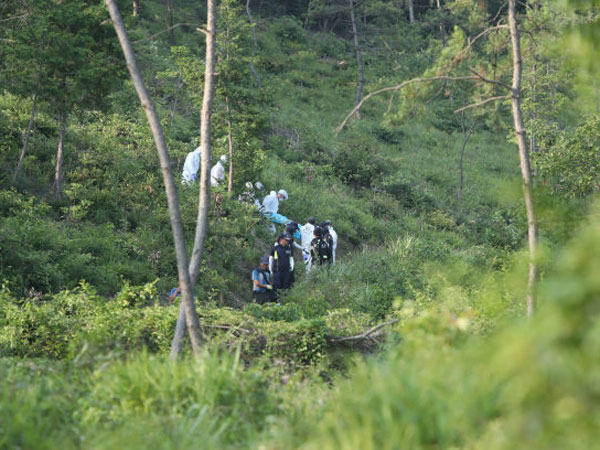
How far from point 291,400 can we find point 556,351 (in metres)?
2.85

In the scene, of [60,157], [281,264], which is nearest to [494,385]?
[281,264]

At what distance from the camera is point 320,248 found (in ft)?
52.4

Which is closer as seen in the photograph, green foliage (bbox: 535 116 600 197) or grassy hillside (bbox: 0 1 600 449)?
grassy hillside (bbox: 0 1 600 449)

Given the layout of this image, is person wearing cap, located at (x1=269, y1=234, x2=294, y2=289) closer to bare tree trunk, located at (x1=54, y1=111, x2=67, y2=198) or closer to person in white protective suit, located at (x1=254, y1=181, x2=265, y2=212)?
person in white protective suit, located at (x1=254, y1=181, x2=265, y2=212)

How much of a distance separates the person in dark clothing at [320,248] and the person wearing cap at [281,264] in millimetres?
2355

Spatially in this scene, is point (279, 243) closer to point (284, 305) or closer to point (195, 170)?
point (284, 305)

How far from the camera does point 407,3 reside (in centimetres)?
5425

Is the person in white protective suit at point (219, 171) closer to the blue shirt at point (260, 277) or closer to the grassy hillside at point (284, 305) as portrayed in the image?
the grassy hillside at point (284, 305)

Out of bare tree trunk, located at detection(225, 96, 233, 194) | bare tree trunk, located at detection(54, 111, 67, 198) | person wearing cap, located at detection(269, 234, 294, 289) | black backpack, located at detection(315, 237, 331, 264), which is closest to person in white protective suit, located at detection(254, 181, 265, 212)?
bare tree trunk, located at detection(225, 96, 233, 194)

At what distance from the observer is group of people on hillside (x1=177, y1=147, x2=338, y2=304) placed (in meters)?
13.1

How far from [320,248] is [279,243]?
2.49m

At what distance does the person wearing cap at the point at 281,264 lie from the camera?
13.5 metres

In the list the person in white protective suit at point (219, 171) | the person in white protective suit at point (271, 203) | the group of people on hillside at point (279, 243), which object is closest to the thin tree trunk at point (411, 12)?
the group of people on hillside at point (279, 243)

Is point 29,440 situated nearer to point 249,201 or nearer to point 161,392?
point 161,392
